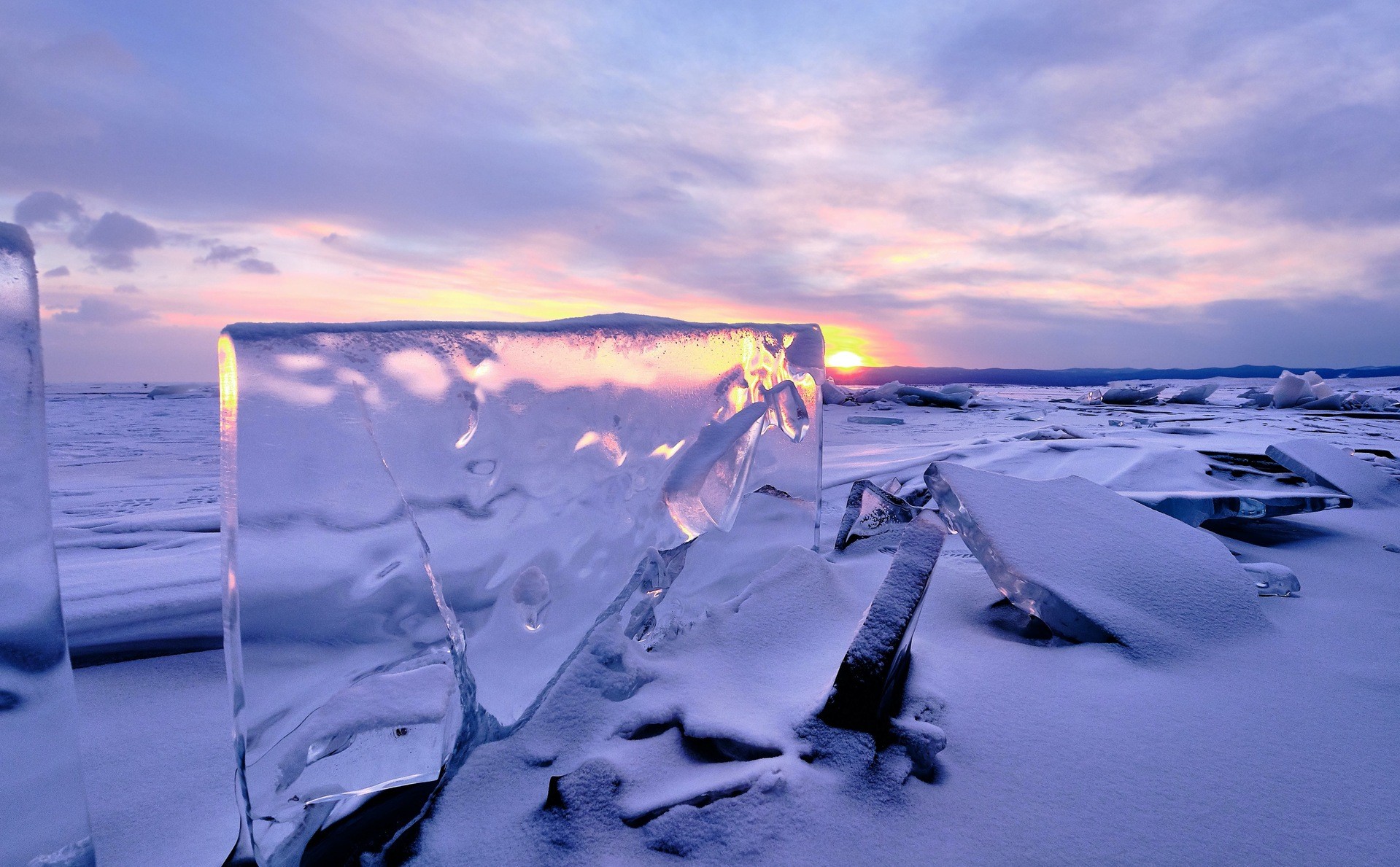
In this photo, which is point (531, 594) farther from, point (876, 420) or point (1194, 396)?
point (1194, 396)

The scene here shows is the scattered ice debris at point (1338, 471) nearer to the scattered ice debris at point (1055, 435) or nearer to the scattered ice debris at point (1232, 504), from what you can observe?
the scattered ice debris at point (1232, 504)

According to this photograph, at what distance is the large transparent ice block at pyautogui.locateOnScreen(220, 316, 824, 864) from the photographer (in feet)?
2.33

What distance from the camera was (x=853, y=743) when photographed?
2.76 ft

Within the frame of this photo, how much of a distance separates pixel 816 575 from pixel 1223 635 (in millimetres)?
707

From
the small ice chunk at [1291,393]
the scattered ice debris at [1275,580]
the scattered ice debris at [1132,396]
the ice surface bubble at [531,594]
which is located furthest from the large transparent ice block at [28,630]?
the small ice chunk at [1291,393]

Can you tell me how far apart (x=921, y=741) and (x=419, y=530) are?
2.26ft

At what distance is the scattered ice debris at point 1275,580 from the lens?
1390 mm

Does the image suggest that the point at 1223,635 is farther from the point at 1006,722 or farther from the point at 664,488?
the point at 664,488

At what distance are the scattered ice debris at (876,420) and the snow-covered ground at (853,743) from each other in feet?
17.9

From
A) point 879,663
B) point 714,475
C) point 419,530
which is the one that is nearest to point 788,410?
point 714,475

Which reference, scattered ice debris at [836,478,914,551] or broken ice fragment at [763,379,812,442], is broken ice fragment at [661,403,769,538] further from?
scattered ice debris at [836,478,914,551]

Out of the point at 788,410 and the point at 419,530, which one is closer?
the point at 419,530

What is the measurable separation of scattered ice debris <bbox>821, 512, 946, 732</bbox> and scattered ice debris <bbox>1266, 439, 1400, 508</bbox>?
206cm

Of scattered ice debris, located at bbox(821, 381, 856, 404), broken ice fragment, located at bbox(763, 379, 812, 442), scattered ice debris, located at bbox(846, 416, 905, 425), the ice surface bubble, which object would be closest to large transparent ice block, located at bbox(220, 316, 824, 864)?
the ice surface bubble
